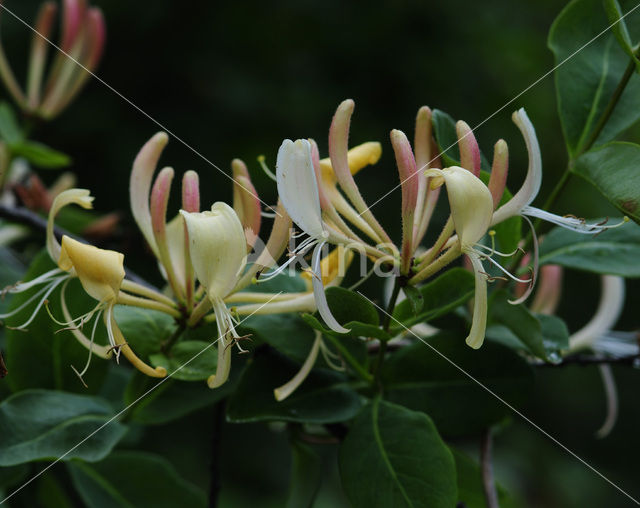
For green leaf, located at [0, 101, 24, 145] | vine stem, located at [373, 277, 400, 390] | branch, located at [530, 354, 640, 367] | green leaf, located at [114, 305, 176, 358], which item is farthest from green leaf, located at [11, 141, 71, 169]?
branch, located at [530, 354, 640, 367]

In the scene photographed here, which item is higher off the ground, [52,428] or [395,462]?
[52,428]

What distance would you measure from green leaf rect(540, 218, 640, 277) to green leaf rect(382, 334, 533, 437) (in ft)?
0.38

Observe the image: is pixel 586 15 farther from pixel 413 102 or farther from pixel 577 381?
pixel 577 381

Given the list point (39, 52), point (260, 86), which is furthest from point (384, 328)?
point (260, 86)

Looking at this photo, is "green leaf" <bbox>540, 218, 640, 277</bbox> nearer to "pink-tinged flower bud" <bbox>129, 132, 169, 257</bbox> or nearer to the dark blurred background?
"pink-tinged flower bud" <bbox>129, 132, 169, 257</bbox>

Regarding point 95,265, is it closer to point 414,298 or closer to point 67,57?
point 414,298

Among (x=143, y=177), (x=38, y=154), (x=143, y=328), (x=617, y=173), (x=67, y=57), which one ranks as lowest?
(x=617, y=173)

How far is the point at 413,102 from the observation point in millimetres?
2105

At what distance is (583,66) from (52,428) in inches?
24.2

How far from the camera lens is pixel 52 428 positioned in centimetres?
72

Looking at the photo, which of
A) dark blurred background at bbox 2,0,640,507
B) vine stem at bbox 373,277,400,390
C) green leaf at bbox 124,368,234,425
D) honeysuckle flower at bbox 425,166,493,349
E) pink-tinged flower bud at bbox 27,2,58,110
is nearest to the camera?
honeysuckle flower at bbox 425,166,493,349

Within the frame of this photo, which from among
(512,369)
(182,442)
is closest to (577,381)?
(182,442)

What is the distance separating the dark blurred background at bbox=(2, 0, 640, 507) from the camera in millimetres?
1997

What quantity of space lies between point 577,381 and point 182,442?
1353 millimetres
